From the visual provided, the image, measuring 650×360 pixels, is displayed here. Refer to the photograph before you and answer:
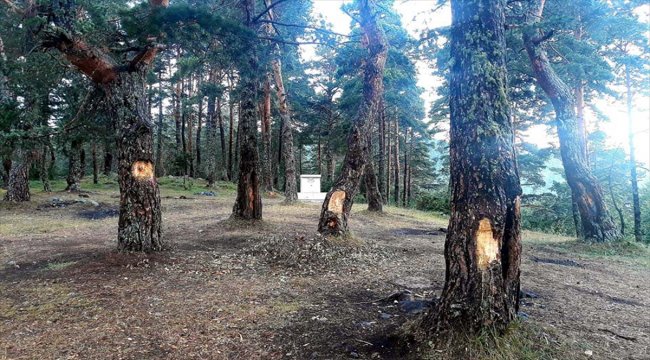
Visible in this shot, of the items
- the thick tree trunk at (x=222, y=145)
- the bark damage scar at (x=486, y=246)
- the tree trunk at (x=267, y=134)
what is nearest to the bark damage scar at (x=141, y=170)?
the bark damage scar at (x=486, y=246)

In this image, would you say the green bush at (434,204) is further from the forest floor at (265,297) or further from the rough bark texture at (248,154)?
the rough bark texture at (248,154)

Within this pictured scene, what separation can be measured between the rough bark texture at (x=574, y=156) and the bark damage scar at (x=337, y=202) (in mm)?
5540

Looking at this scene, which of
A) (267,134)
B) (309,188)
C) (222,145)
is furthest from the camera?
(222,145)

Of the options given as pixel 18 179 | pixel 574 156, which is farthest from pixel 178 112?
pixel 574 156

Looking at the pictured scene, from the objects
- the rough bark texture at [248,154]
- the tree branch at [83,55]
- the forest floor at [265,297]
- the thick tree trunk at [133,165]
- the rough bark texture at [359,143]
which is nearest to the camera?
the forest floor at [265,297]

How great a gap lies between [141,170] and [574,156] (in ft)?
29.9

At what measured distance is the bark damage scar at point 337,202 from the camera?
6.71 meters

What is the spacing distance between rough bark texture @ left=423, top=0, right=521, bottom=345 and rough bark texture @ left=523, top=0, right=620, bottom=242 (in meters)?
6.60

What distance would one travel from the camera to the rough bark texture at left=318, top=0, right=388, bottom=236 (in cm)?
670

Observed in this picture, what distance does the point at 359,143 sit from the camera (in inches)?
275

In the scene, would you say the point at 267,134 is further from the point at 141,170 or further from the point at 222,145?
the point at 141,170

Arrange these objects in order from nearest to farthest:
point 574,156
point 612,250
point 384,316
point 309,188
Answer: point 384,316
point 612,250
point 574,156
point 309,188

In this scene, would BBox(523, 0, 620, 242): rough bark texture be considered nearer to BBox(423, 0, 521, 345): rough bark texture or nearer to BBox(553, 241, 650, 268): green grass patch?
BBox(553, 241, 650, 268): green grass patch

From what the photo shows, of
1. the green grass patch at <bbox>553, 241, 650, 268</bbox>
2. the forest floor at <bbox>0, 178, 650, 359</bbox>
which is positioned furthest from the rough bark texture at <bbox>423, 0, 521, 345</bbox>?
the green grass patch at <bbox>553, 241, 650, 268</bbox>
